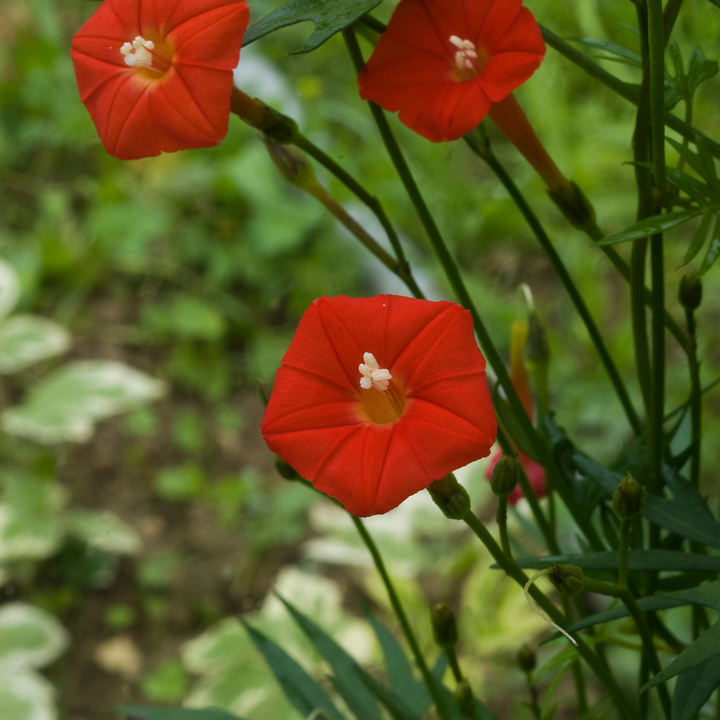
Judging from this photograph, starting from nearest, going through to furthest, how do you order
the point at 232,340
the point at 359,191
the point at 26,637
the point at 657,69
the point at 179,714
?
the point at 657,69 < the point at 359,191 < the point at 179,714 < the point at 26,637 < the point at 232,340

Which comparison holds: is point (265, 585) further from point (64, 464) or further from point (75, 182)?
point (75, 182)

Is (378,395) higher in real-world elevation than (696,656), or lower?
higher

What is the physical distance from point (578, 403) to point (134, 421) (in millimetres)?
841

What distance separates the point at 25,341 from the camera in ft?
4.13

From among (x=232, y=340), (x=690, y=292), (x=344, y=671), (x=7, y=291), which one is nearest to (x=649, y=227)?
(x=690, y=292)

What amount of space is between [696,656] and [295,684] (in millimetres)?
329

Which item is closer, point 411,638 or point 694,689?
point 694,689

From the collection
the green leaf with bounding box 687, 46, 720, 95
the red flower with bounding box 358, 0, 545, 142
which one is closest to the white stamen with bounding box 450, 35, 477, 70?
the red flower with bounding box 358, 0, 545, 142

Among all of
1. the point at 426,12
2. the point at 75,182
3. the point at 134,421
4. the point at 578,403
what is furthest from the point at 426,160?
the point at 426,12

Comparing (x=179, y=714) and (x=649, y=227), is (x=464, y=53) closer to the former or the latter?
(x=649, y=227)

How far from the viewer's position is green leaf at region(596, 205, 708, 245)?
0.30 metres

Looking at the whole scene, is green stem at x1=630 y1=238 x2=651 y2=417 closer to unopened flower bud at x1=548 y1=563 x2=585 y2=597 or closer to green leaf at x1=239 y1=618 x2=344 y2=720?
unopened flower bud at x1=548 y1=563 x2=585 y2=597

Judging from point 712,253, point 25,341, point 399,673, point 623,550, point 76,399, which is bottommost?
point 399,673

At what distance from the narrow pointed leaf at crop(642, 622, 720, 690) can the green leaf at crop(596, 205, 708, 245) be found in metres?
0.16
